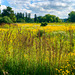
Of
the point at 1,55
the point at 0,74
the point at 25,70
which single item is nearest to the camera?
the point at 25,70

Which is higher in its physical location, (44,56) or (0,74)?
(44,56)

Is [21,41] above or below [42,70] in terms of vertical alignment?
above

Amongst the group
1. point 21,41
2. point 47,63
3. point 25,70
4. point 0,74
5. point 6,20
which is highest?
point 6,20

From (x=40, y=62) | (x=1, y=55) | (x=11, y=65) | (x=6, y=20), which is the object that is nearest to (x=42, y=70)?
(x=40, y=62)

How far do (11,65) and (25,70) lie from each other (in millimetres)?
463

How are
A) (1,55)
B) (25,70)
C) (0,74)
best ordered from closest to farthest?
(25,70), (0,74), (1,55)

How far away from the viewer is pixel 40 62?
271 centimetres

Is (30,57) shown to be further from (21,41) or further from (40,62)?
(21,41)

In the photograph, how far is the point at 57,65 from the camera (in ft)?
9.00

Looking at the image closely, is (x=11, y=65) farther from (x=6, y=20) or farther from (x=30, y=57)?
(x=6, y=20)

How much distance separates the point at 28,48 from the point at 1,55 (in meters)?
0.88

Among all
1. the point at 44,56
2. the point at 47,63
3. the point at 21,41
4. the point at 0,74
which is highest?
the point at 21,41

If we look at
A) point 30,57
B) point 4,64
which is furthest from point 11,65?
point 30,57

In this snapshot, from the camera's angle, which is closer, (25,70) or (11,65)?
(25,70)
